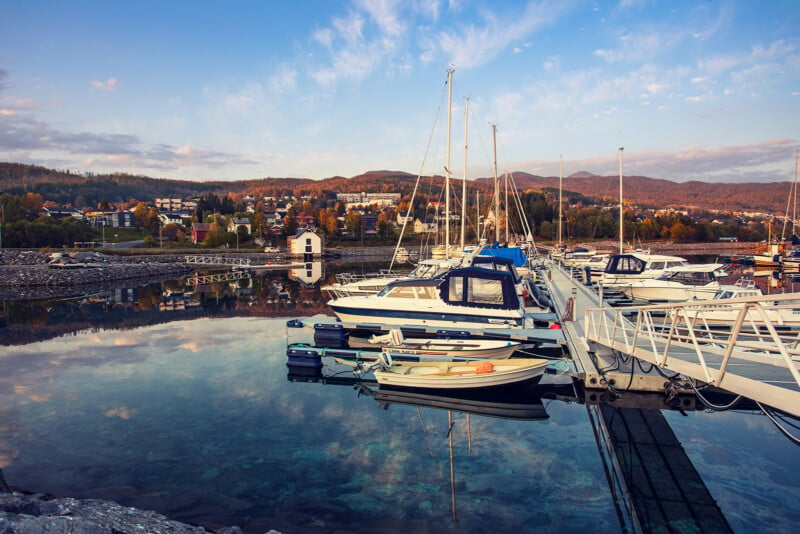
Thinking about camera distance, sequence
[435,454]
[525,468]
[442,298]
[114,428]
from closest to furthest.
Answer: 1. [525,468]
2. [435,454]
3. [114,428]
4. [442,298]

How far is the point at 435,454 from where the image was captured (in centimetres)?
966

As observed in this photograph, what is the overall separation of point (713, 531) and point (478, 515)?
10.8 feet

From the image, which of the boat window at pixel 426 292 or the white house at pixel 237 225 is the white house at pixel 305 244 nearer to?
the white house at pixel 237 225

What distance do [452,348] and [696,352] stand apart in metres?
7.23

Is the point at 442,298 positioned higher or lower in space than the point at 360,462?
higher

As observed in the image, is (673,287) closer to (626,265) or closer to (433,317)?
(626,265)

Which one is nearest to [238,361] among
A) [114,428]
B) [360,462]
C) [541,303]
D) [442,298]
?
[114,428]

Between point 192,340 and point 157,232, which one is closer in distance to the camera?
point 192,340

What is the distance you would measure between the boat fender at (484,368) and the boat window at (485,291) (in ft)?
18.1

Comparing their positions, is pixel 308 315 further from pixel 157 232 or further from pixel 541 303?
pixel 157 232

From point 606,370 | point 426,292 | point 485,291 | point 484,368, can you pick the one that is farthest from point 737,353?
point 426,292

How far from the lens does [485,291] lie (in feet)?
59.2

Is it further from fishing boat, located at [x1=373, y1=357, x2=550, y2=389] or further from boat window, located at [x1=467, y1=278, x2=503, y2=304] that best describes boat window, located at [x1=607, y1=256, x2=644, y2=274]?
fishing boat, located at [x1=373, y1=357, x2=550, y2=389]

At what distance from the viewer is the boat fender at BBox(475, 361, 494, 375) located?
12.4 m
